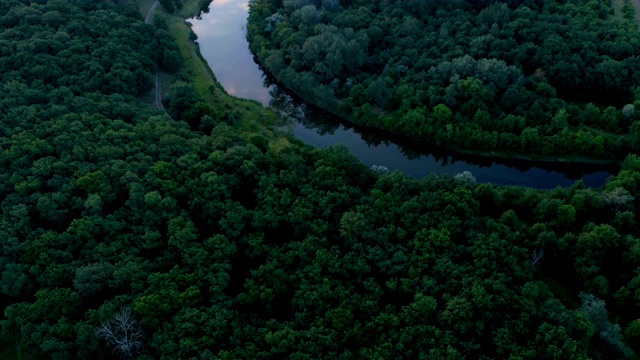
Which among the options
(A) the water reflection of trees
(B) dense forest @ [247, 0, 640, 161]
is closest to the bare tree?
(A) the water reflection of trees

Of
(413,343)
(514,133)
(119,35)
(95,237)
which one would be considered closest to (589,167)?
(514,133)

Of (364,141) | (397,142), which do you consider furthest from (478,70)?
(364,141)

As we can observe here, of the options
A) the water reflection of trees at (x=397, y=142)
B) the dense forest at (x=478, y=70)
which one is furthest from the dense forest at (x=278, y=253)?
the dense forest at (x=478, y=70)

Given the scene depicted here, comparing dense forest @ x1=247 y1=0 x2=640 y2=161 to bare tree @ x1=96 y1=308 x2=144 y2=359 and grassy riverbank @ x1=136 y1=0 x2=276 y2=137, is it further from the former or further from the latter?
bare tree @ x1=96 y1=308 x2=144 y2=359

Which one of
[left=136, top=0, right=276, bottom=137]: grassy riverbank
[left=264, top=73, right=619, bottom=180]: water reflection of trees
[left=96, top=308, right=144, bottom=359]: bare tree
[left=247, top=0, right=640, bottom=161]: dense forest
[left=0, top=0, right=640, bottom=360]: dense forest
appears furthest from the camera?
[left=136, top=0, right=276, bottom=137]: grassy riverbank

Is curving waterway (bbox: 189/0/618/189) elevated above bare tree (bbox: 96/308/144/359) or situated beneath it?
elevated above

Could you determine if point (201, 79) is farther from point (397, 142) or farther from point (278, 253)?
point (278, 253)

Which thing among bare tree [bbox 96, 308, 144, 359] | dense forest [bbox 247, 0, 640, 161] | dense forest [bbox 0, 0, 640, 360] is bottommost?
bare tree [bbox 96, 308, 144, 359]

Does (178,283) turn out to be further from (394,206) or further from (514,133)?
(514,133)
